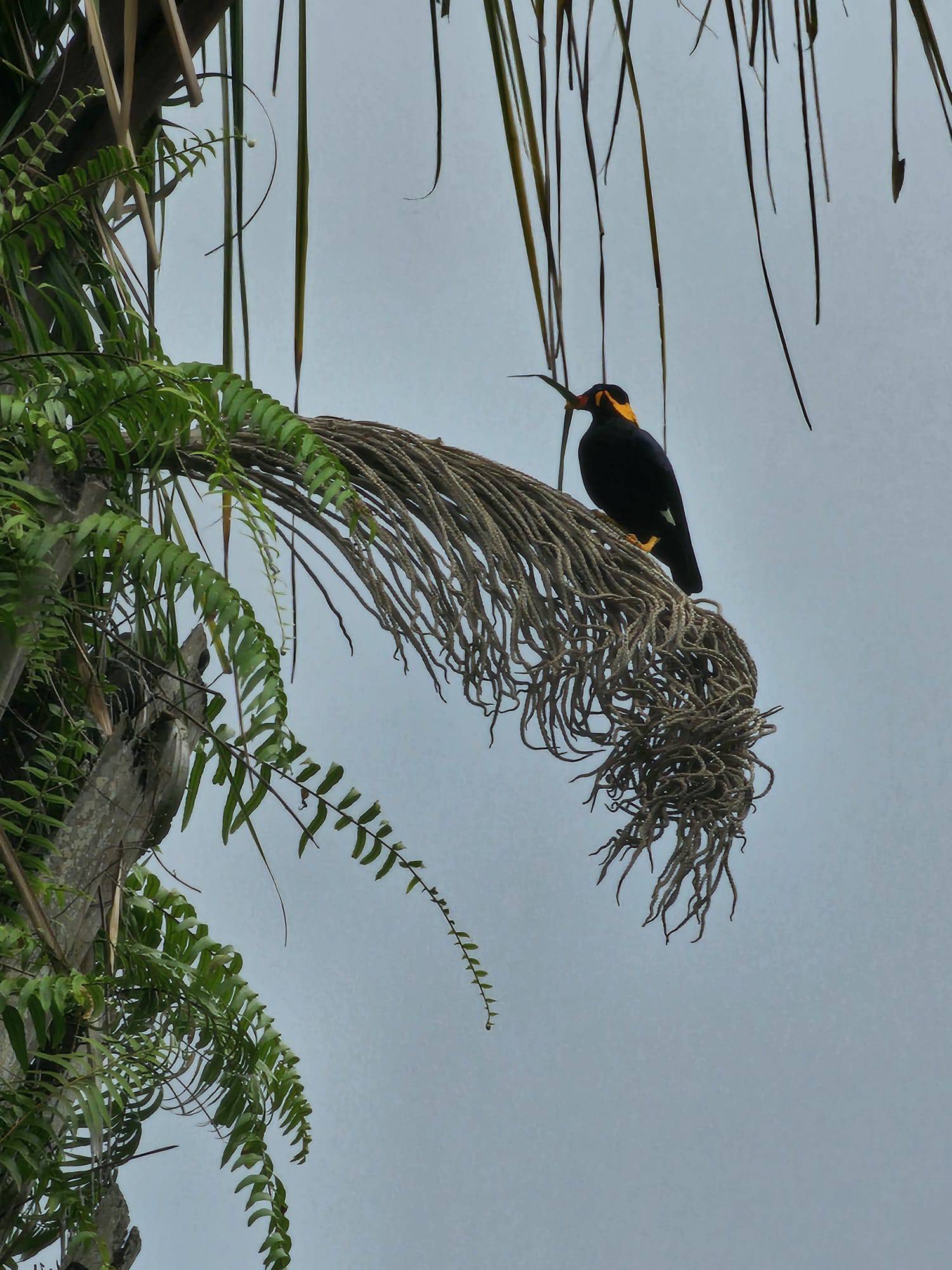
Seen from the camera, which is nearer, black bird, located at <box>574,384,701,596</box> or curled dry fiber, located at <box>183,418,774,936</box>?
curled dry fiber, located at <box>183,418,774,936</box>

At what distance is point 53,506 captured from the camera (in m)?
0.96

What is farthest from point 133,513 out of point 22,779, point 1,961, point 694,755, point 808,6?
point 808,6

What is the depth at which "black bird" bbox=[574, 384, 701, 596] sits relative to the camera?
2.05 m

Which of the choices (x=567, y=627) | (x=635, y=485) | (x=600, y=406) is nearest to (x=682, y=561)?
(x=635, y=485)

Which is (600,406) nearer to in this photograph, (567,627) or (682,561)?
(682,561)

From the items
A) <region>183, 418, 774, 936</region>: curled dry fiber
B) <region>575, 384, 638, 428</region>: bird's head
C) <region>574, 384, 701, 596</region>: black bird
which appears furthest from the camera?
<region>575, 384, 638, 428</region>: bird's head

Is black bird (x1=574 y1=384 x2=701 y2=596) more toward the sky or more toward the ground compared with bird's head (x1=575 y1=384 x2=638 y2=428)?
more toward the ground

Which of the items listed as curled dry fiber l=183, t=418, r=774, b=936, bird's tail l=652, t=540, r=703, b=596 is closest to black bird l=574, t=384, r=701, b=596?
bird's tail l=652, t=540, r=703, b=596

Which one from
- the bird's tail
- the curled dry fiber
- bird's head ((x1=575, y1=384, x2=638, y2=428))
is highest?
bird's head ((x1=575, y1=384, x2=638, y2=428))

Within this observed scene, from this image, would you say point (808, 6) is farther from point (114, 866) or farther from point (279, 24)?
point (114, 866)

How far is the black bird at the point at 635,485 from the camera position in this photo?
2.05 metres

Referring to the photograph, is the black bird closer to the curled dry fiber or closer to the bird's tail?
the bird's tail

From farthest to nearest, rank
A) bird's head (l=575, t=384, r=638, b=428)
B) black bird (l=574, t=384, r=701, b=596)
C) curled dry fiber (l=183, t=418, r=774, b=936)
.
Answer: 1. bird's head (l=575, t=384, r=638, b=428)
2. black bird (l=574, t=384, r=701, b=596)
3. curled dry fiber (l=183, t=418, r=774, b=936)

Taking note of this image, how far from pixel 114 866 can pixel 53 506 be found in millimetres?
302
